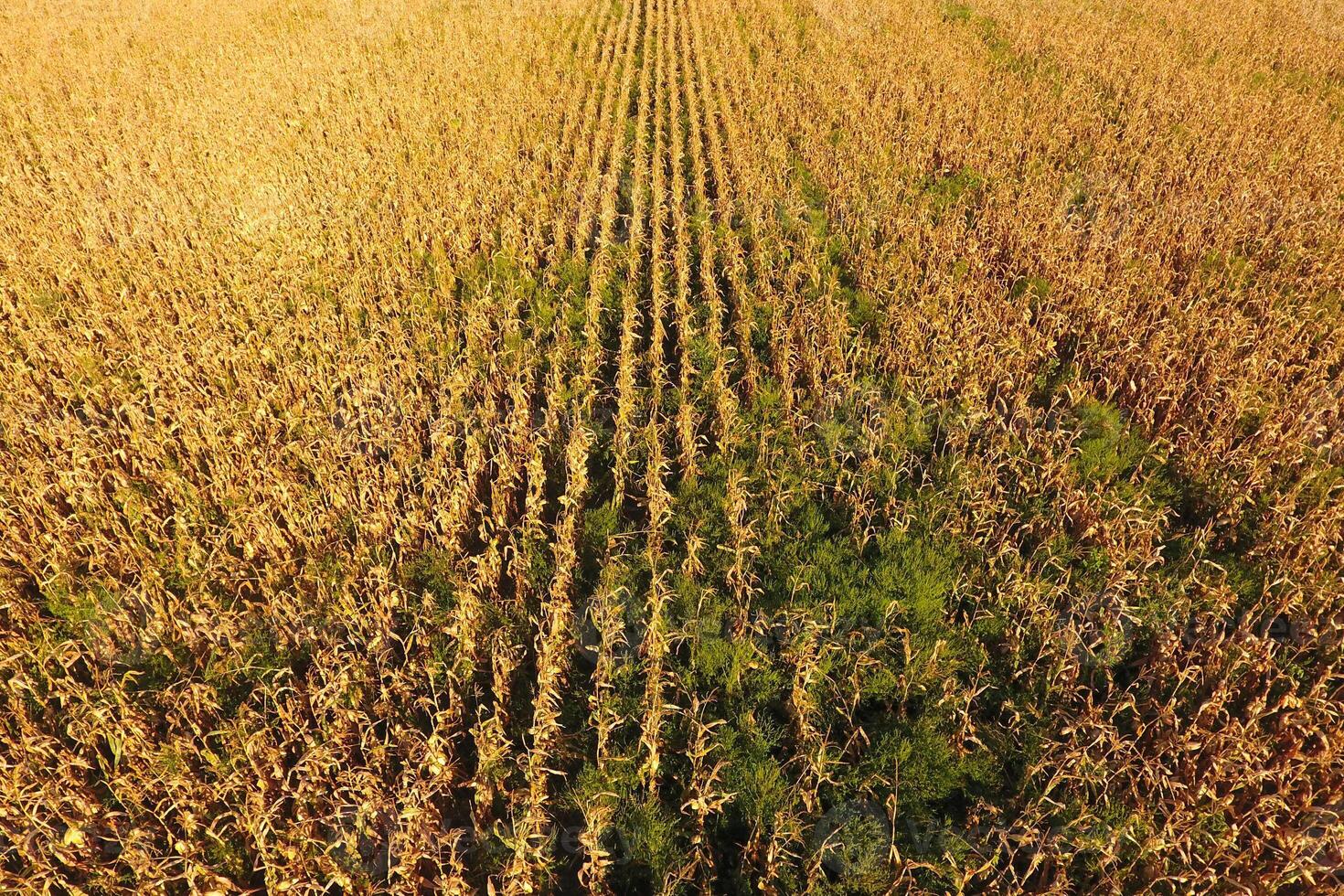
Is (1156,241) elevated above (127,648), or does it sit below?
above

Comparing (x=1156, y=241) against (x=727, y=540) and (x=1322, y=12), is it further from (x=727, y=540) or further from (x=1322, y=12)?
(x=1322, y=12)

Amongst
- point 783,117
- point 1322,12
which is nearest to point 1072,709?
point 783,117

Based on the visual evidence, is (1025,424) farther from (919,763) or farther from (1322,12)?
(1322,12)

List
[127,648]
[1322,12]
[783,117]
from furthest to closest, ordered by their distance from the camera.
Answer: [1322,12] < [783,117] < [127,648]

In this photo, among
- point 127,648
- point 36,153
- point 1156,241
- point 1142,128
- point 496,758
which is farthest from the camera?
point 1142,128

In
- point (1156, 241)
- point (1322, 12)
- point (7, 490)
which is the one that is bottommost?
point (7, 490)

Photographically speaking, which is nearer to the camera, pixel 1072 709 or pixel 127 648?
pixel 1072 709
